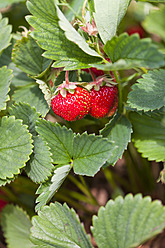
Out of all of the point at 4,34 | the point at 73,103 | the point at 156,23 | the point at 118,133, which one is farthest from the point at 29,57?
the point at 156,23

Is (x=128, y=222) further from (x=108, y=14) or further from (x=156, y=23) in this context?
(x=156, y=23)

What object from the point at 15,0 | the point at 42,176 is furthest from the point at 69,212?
the point at 15,0

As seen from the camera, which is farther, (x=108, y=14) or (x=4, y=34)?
(x=4, y=34)

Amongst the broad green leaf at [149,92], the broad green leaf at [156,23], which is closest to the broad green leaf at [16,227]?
the broad green leaf at [149,92]

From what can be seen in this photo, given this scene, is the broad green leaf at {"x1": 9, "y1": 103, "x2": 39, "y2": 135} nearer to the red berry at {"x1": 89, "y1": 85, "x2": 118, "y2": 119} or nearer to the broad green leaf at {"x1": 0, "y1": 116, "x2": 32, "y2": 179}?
the broad green leaf at {"x1": 0, "y1": 116, "x2": 32, "y2": 179}

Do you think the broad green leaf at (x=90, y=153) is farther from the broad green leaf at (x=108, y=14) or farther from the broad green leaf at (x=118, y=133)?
the broad green leaf at (x=108, y=14)

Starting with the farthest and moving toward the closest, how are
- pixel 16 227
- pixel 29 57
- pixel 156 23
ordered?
1. pixel 156 23
2. pixel 16 227
3. pixel 29 57

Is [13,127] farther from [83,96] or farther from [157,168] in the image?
[157,168]
